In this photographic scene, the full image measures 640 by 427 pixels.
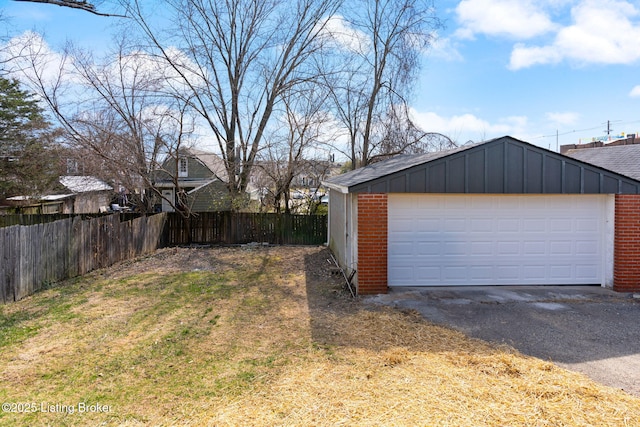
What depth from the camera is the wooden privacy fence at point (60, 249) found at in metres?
6.95

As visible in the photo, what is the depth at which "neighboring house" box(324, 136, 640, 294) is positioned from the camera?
7.24m

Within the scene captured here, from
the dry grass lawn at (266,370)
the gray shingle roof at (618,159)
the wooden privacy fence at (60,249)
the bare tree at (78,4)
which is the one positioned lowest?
the dry grass lawn at (266,370)

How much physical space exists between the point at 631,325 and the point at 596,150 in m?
7.32

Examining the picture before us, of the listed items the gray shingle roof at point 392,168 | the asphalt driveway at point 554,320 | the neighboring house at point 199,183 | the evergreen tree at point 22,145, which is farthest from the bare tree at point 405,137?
the evergreen tree at point 22,145

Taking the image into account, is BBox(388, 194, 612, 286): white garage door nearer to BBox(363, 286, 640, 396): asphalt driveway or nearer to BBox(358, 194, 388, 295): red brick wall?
BBox(363, 286, 640, 396): asphalt driveway

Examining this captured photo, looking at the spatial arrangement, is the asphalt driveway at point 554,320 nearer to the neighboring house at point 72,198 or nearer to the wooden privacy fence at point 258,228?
the wooden privacy fence at point 258,228

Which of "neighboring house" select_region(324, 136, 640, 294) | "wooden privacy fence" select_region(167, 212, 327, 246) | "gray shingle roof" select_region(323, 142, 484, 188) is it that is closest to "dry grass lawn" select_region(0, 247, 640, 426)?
"neighboring house" select_region(324, 136, 640, 294)

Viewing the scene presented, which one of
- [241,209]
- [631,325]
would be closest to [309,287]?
[631,325]

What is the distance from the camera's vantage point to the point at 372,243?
23.8ft

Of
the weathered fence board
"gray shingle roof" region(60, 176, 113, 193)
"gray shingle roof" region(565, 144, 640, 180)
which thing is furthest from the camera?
"gray shingle roof" region(60, 176, 113, 193)

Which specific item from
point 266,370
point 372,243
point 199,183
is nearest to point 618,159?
point 372,243

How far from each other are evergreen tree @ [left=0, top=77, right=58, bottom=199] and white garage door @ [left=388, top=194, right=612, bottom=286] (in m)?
20.6

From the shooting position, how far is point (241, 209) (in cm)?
1579

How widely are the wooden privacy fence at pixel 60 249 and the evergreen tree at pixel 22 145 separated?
13363mm
